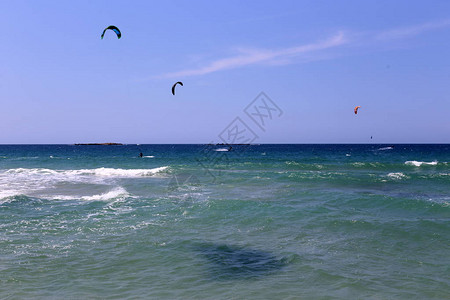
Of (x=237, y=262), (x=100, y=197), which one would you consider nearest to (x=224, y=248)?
(x=237, y=262)

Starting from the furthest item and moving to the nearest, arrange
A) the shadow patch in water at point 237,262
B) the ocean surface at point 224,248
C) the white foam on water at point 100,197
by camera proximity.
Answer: the white foam on water at point 100,197, the shadow patch in water at point 237,262, the ocean surface at point 224,248

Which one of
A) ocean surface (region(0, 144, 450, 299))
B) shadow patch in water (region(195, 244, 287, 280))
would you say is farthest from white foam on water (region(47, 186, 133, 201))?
shadow patch in water (region(195, 244, 287, 280))

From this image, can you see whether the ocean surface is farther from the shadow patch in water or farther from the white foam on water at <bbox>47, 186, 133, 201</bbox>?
the white foam on water at <bbox>47, 186, 133, 201</bbox>

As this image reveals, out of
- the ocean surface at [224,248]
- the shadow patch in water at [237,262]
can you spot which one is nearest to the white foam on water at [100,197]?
the ocean surface at [224,248]

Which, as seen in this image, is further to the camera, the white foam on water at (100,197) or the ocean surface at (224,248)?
the white foam on water at (100,197)

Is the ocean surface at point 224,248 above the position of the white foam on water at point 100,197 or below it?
below

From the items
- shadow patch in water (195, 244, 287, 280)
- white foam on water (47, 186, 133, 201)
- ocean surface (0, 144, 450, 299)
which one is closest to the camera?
ocean surface (0, 144, 450, 299)

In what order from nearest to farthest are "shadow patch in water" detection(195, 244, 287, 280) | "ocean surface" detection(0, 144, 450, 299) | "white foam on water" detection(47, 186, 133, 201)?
"ocean surface" detection(0, 144, 450, 299)
"shadow patch in water" detection(195, 244, 287, 280)
"white foam on water" detection(47, 186, 133, 201)

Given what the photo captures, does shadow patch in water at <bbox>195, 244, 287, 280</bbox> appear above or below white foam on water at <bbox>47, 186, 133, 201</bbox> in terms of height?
below

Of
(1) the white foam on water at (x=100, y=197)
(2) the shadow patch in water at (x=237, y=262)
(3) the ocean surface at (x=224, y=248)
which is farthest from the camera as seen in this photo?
(1) the white foam on water at (x=100, y=197)

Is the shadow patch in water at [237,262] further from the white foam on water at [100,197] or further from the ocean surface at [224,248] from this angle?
the white foam on water at [100,197]

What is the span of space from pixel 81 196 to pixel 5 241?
8325mm

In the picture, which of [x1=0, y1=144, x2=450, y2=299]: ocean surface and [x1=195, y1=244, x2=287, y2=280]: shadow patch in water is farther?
[x1=195, y1=244, x2=287, y2=280]: shadow patch in water

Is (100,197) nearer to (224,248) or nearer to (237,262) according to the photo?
(224,248)
